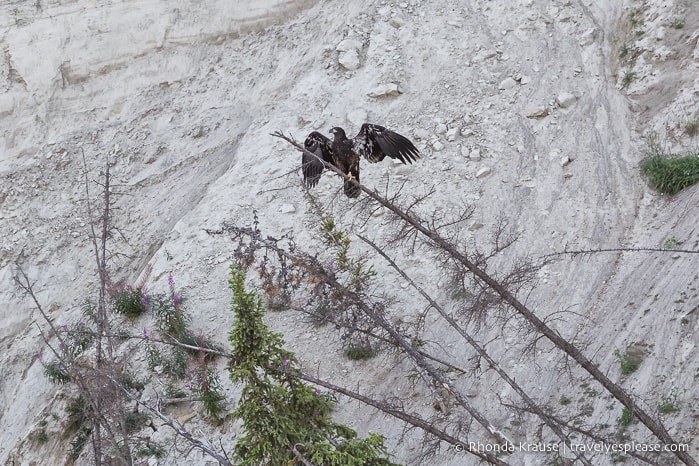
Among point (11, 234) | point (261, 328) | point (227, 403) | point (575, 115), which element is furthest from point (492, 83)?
point (11, 234)

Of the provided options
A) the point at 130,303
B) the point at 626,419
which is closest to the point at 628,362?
the point at 626,419

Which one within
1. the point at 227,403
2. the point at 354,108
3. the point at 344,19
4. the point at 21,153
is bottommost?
the point at 227,403

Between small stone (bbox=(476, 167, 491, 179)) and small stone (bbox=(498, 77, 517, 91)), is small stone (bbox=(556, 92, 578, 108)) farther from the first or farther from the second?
small stone (bbox=(476, 167, 491, 179))

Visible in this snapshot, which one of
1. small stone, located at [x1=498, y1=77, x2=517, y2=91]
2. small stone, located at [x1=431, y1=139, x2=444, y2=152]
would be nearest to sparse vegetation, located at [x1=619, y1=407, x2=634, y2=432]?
small stone, located at [x1=431, y1=139, x2=444, y2=152]

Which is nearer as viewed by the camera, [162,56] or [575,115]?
[575,115]

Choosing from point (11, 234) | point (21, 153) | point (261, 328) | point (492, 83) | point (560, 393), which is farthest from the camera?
point (21, 153)

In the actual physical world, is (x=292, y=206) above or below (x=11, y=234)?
above

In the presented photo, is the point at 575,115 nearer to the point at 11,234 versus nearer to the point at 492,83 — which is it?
the point at 492,83

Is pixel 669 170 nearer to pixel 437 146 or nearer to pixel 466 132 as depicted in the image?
pixel 466 132
